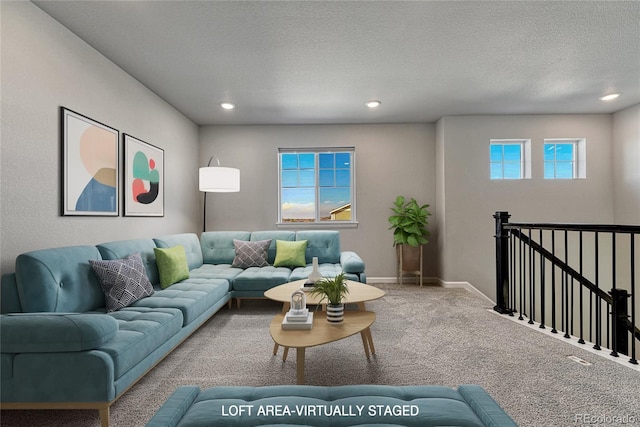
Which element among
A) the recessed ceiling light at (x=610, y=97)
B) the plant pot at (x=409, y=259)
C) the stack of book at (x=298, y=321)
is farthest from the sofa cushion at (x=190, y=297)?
the recessed ceiling light at (x=610, y=97)

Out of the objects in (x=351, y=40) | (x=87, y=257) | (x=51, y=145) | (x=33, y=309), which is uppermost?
(x=351, y=40)

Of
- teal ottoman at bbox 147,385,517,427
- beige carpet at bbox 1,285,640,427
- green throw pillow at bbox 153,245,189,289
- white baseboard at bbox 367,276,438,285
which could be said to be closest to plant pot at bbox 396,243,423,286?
white baseboard at bbox 367,276,438,285

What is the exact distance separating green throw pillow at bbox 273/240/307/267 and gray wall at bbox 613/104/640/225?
4811 millimetres

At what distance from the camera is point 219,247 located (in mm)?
4543

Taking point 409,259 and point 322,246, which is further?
point 409,259

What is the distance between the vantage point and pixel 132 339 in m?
1.85

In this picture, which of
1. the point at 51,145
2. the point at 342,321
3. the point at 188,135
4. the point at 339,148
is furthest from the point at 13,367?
the point at 339,148

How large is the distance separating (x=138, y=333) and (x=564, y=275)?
5.57 meters

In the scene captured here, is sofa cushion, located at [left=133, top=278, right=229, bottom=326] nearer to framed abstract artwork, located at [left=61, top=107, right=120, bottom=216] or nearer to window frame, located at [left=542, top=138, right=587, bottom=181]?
framed abstract artwork, located at [left=61, top=107, right=120, bottom=216]

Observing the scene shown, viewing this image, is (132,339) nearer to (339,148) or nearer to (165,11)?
(165,11)

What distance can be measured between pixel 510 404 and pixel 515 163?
4.32 meters

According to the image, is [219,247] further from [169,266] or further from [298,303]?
[298,303]

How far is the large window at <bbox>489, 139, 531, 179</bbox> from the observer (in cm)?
514

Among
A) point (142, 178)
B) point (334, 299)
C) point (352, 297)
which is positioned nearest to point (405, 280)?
point (352, 297)
